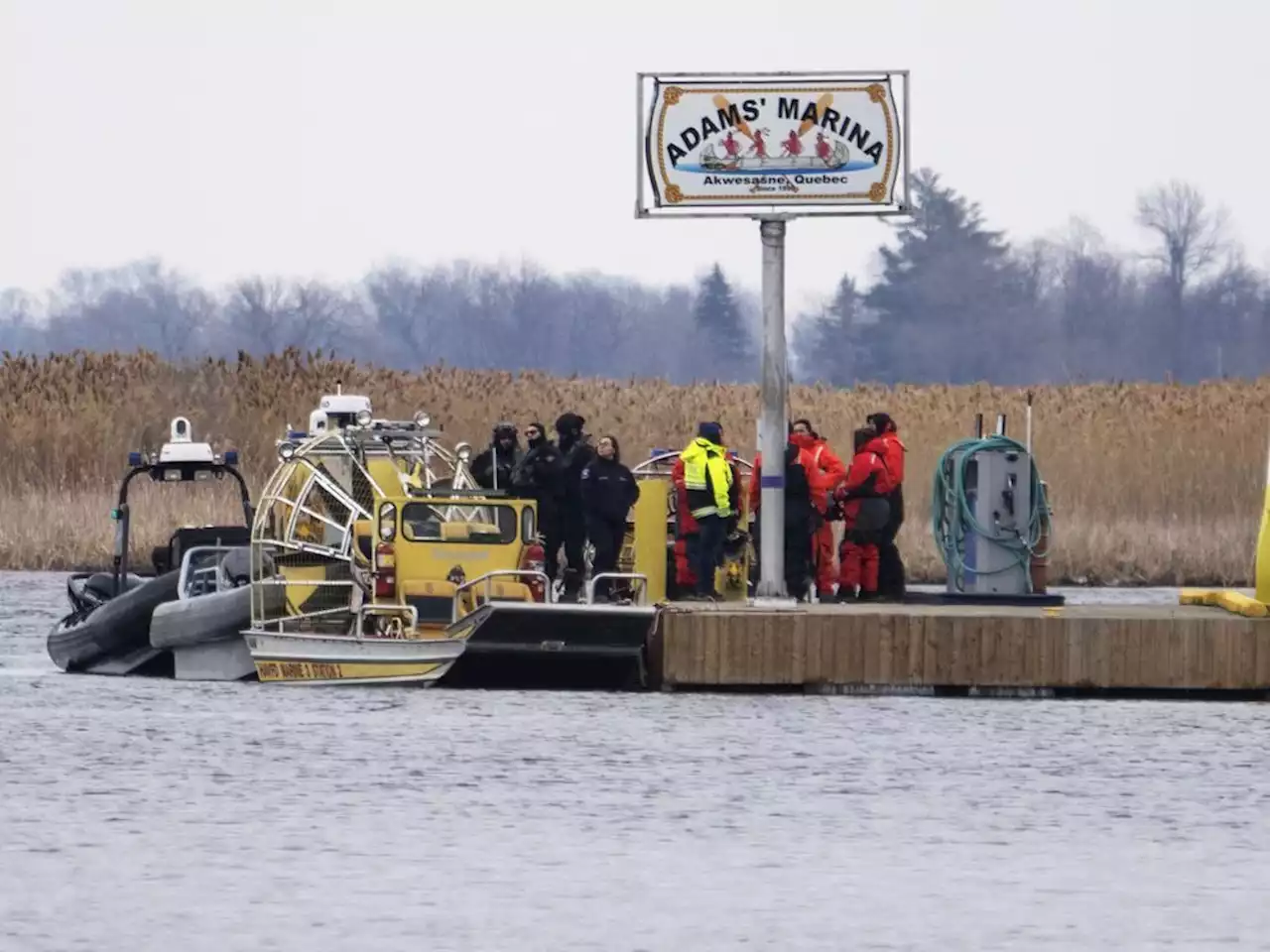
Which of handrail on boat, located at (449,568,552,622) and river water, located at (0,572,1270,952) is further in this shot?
handrail on boat, located at (449,568,552,622)

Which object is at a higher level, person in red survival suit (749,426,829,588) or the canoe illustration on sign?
the canoe illustration on sign

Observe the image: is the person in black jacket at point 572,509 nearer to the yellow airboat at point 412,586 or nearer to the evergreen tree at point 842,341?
the yellow airboat at point 412,586

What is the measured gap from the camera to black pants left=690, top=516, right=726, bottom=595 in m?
24.4

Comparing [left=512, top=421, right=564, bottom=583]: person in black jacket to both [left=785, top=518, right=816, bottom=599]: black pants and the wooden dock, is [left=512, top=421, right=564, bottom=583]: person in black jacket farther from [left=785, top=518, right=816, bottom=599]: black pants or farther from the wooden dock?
the wooden dock

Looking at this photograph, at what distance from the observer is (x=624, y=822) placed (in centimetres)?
1596

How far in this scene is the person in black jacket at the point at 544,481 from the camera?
25.0 metres

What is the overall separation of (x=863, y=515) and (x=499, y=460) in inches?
122

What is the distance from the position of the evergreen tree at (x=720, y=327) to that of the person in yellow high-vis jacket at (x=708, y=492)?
95623mm

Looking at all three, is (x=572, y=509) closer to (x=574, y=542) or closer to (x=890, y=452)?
(x=574, y=542)

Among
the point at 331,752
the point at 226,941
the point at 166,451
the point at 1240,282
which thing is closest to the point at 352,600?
the point at 166,451

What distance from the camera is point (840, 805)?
1672 centimetres

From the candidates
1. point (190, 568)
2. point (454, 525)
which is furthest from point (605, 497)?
point (190, 568)

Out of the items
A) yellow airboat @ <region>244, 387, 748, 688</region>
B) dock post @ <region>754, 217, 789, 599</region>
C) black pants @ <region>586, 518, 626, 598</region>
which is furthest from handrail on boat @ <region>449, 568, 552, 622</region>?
dock post @ <region>754, 217, 789, 599</region>

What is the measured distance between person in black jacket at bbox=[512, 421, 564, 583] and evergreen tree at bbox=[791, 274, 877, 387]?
79.9m
